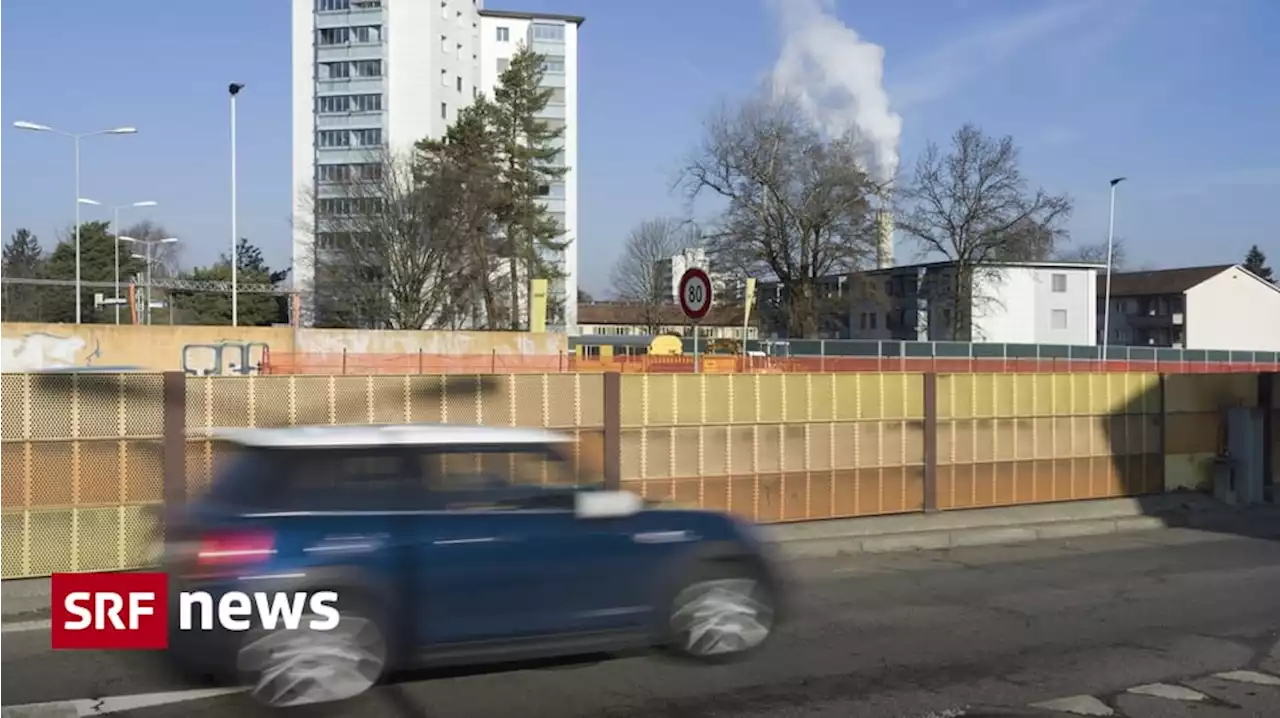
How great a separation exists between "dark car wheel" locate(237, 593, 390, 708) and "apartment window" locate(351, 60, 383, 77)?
89843mm

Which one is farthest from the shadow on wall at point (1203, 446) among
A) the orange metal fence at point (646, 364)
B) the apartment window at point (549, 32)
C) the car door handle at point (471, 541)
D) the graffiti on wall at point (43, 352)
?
the apartment window at point (549, 32)

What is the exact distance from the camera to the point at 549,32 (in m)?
105

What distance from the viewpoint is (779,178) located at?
194 ft

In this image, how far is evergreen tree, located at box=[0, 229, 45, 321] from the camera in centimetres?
8081

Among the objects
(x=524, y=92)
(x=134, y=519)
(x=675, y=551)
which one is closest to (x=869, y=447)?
(x=675, y=551)

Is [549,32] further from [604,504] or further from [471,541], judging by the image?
[471,541]

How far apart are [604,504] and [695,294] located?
668cm

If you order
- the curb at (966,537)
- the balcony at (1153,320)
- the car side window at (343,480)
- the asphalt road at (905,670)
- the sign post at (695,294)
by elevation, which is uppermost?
the balcony at (1153,320)

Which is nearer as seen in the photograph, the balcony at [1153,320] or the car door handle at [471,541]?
the car door handle at [471,541]

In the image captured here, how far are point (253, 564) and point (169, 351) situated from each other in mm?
32450

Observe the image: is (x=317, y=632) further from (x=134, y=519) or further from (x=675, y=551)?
(x=134, y=519)

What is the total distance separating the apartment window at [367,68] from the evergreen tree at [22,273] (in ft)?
95.5

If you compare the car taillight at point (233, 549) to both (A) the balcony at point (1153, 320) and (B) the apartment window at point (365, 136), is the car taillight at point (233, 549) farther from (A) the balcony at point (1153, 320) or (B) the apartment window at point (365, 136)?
(A) the balcony at point (1153, 320)

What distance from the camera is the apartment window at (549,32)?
343ft
